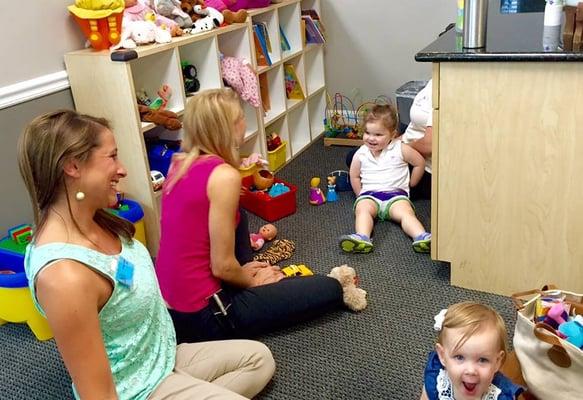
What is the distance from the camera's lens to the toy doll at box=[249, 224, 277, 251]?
259cm

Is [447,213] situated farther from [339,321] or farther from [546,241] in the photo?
[339,321]

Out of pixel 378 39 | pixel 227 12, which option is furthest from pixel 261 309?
pixel 378 39

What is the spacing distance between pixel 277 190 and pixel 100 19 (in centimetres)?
110

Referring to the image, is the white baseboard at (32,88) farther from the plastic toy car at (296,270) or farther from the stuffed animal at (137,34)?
the plastic toy car at (296,270)

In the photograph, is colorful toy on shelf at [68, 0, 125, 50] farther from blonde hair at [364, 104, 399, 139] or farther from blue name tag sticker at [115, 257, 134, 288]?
blue name tag sticker at [115, 257, 134, 288]

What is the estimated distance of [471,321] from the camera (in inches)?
53.4

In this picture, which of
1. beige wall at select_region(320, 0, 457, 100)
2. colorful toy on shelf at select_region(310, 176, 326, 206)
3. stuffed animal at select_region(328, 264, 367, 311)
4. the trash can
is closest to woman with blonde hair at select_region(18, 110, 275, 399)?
stuffed animal at select_region(328, 264, 367, 311)

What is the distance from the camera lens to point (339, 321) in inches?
81.3

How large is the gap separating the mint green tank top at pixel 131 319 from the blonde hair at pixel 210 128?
44 centimetres

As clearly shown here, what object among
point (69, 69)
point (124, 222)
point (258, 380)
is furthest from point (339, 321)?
point (69, 69)

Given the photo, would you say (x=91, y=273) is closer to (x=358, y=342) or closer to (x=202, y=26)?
(x=358, y=342)

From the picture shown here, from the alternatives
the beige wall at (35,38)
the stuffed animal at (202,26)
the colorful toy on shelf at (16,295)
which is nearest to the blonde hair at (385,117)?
the stuffed animal at (202,26)

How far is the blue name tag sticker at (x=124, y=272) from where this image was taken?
1.25 meters

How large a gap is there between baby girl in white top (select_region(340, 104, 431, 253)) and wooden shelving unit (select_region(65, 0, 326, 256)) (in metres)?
0.68
